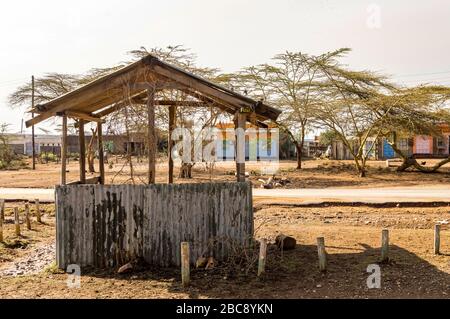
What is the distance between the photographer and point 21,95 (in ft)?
119

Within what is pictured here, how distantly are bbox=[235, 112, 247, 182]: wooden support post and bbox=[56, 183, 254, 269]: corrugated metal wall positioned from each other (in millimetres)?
407

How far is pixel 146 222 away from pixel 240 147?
7.32ft

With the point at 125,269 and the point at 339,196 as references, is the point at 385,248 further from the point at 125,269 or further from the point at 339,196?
the point at 339,196

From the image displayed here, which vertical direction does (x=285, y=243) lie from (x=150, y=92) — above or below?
below

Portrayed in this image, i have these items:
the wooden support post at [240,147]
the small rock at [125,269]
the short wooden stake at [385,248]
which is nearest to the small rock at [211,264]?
the small rock at [125,269]

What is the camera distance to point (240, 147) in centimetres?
873

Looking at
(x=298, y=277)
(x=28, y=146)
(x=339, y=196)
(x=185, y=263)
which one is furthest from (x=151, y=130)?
(x=28, y=146)

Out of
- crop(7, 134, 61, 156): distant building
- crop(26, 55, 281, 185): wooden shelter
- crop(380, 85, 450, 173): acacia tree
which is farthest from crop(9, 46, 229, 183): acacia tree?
crop(7, 134, 61, 156): distant building

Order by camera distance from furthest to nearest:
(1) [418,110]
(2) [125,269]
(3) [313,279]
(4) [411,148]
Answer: (4) [411,148] < (1) [418,110] < (2) [125,269] < (3) [313,279]

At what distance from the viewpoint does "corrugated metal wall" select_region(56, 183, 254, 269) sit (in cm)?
822

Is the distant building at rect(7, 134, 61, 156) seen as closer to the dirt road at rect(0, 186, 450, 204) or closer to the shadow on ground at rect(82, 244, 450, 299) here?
the dirt road at rect(0, 186, 450, 204)

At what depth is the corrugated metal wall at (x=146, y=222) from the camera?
822 centimetres

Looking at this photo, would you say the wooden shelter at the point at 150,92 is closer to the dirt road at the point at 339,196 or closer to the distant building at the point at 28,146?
the dirt road at the point at 339,196
